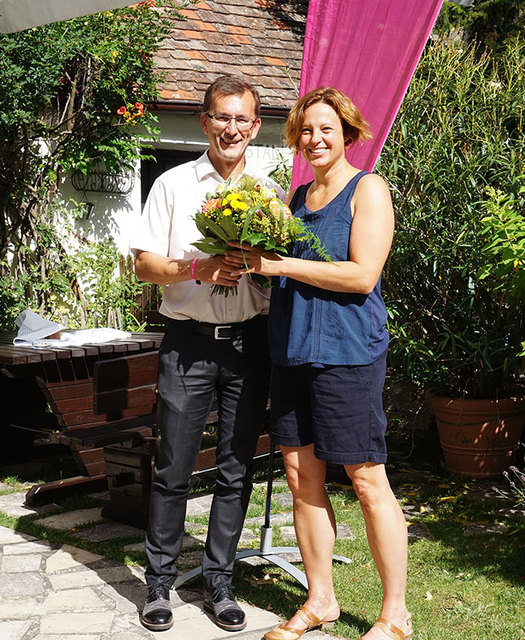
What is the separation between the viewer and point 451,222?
225 inches

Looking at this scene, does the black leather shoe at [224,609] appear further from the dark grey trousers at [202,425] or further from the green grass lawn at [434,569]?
the green grass lawn at [434,569]

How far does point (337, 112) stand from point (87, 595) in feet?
7.77

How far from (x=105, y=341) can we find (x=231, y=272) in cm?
281

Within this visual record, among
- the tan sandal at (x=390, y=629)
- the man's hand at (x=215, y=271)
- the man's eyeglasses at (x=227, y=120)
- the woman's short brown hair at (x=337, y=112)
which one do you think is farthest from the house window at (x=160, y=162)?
the tan sandal at (x=390, y=629)

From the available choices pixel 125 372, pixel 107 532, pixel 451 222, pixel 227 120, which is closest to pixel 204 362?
pixel 227 120

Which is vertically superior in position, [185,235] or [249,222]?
[249,222]

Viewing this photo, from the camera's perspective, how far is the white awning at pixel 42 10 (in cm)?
438

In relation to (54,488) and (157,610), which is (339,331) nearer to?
(157,610)

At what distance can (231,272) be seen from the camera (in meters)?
3.22

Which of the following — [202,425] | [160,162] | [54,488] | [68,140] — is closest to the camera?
[202,425]

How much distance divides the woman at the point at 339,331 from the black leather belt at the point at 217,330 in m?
0.24

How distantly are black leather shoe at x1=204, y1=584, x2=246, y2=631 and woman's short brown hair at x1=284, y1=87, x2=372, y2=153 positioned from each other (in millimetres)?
1881

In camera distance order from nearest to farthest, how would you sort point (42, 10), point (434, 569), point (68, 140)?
point (434, 569) < point (42, 10) < point (68, 140)

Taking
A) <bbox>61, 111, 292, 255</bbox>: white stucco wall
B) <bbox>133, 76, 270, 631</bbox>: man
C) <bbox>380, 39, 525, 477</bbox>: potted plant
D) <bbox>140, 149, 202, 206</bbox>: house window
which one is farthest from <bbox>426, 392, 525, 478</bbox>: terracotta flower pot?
<bbox>140, 149, 202, 206</bbox>: house window
